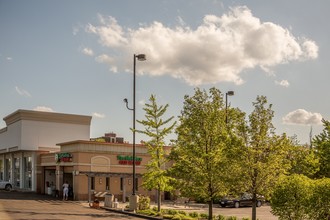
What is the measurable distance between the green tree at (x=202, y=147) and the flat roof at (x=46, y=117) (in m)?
35.1

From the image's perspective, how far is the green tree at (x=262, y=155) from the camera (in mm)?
24312

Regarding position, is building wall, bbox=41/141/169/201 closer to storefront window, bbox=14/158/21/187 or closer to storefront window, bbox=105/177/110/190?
storefront window, bbox=105/177/110/190

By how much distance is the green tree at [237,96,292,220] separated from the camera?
79.8ft

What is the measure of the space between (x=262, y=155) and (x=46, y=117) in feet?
135

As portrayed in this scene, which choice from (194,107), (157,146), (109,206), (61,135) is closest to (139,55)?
(194,107)

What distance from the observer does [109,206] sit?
3738 cm

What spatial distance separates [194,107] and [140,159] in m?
21.3

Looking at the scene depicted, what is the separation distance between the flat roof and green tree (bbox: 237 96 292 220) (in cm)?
4022

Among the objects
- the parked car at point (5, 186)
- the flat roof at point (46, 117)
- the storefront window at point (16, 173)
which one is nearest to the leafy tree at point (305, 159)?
the flat roof at point (46, 117)

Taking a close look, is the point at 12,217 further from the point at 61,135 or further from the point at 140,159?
the point at 61,135

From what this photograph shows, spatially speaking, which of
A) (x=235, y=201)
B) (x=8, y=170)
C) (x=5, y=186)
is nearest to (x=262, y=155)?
(x=235, y=201)

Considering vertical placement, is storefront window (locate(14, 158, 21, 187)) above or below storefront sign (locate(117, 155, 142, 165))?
below

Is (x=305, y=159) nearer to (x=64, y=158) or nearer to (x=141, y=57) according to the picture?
(x=141, y=57)

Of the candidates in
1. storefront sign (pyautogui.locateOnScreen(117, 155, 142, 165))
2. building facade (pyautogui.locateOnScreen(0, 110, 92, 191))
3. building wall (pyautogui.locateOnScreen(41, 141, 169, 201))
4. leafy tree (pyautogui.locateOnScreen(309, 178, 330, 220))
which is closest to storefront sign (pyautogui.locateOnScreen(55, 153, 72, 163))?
building wall (pyautogui.locateOnScreen(41, 141, 169, 201))
